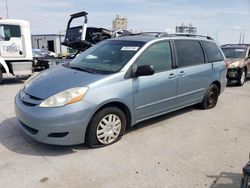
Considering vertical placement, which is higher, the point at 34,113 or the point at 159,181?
the point at 34,113

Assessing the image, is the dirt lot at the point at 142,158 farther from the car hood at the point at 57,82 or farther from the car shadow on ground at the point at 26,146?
the car hood at the point at 57,82

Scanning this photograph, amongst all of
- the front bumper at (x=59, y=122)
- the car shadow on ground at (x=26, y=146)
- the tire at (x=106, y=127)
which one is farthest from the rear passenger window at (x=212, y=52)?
the front bumper at (x=59, y=122)

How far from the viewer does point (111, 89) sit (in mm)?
3697

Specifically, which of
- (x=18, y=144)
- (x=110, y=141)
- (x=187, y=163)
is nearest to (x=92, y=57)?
(x=110, y=141)

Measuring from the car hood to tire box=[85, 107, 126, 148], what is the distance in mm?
517

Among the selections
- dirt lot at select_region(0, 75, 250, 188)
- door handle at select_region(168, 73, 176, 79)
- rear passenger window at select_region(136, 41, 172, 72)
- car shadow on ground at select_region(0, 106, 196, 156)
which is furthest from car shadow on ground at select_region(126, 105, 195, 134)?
rear passenger window at select_region(136, 41, 172, 72)

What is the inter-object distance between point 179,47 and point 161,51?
1.83ft

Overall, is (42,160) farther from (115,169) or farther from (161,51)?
(161,51)

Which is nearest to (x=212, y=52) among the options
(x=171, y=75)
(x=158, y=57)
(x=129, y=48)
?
(x=171, y=75)

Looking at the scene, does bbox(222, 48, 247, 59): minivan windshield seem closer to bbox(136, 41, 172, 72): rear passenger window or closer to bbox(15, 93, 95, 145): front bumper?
bbox(136, 41, 172, 72): rear passenger window

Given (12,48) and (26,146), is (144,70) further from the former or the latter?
(12,48)

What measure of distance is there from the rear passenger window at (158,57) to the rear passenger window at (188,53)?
29cm

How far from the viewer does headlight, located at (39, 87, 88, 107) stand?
11.1 ft

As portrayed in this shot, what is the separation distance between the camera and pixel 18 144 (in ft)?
12.7
